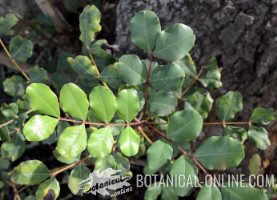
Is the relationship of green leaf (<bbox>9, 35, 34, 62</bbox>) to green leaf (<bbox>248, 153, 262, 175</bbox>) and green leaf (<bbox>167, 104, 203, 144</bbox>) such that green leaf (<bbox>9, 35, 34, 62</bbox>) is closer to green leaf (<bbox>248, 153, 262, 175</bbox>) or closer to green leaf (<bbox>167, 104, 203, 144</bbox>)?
green leaf (<bbox>167, 104, 203, 144</bbox>)

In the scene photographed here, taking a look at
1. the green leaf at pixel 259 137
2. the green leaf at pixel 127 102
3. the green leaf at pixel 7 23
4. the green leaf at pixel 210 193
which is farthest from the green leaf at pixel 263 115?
the green leaf at pixel 7 23

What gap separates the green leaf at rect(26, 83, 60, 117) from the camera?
0.63 meters

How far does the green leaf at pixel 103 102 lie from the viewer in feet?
2.16

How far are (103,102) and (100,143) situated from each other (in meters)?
0.08

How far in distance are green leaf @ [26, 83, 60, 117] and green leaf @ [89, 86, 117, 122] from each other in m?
0.07

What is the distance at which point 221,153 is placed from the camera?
732mm

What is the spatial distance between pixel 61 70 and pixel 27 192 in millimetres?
482

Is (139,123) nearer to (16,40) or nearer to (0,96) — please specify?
(16,40)

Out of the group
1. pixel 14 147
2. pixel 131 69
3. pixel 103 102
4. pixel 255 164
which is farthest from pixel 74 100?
pixel 255 164

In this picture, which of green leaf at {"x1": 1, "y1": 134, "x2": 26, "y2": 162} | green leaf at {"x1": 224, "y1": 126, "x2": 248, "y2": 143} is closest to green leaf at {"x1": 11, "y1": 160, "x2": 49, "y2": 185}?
green leaf at {"x1": 1, "y1": 134, "x2": 26, "y2": 162}

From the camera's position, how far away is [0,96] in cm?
147

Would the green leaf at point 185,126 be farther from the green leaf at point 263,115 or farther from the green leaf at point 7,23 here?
the green leaf at point 7,23

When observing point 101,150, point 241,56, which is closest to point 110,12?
point 241,56

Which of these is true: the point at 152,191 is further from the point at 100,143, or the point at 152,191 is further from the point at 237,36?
the point at 237,36
